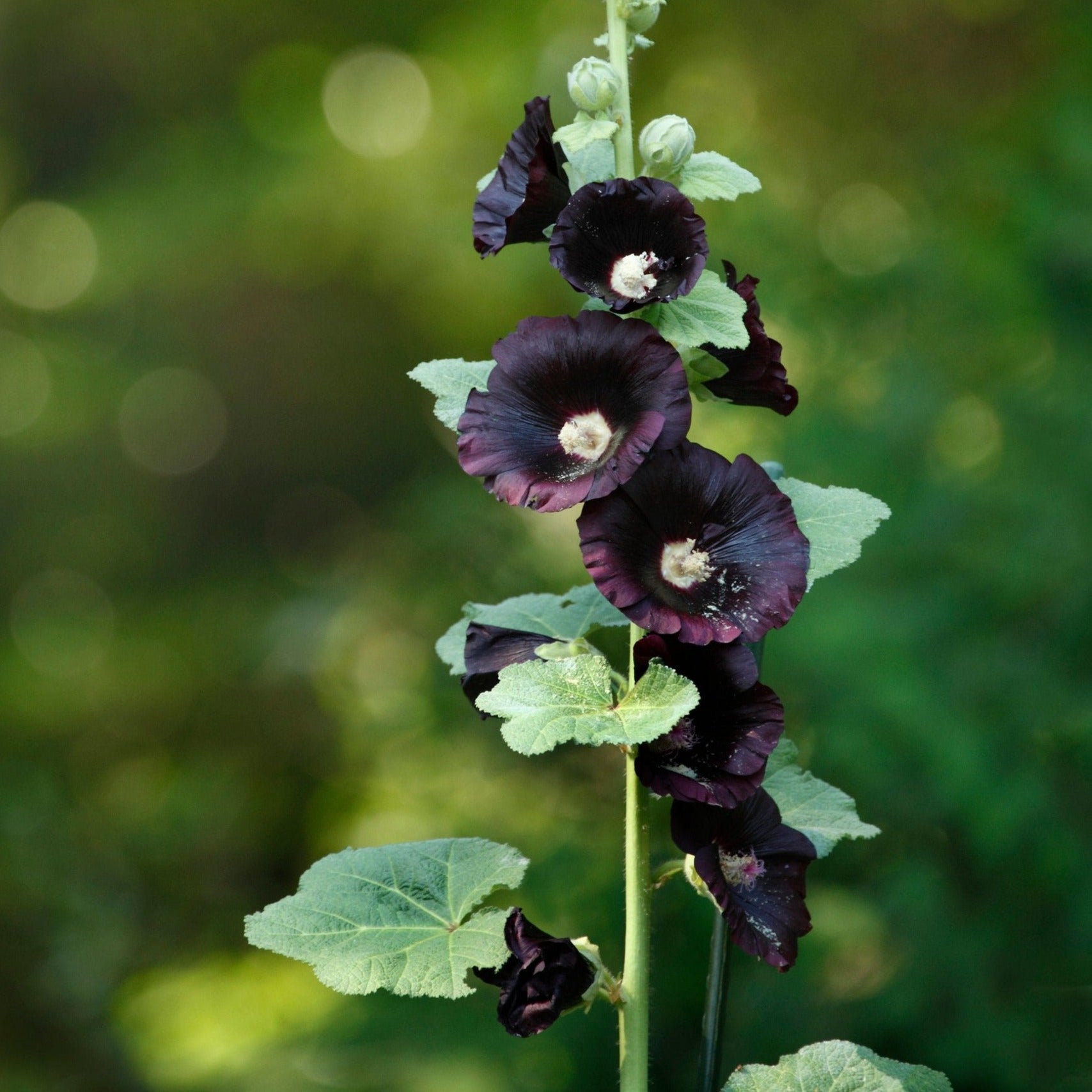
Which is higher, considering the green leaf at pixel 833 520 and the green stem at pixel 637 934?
the green leaf at pixel 833 520

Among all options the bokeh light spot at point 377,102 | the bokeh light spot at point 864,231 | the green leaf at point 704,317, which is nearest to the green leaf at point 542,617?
the green leaf at point 704,317

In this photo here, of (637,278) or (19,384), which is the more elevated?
(19,384)

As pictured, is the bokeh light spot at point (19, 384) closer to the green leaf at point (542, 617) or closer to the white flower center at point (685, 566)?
the green leaf at point (542, 617)

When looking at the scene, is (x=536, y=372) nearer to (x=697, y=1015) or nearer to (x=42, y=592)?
(x=697, y=1015)

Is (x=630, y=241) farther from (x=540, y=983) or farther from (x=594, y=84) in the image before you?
(x=540, y=983)

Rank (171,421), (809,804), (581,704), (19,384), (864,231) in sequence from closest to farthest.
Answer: (581,704) → (809,804) → (864,231) → (19,384) → (171,421)

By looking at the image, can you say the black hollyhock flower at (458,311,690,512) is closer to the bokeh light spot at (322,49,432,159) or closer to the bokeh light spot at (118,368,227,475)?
the bokeh light spot at (322,49,432,159)

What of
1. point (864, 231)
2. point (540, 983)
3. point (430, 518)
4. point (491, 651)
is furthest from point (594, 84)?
point (430, 518)
